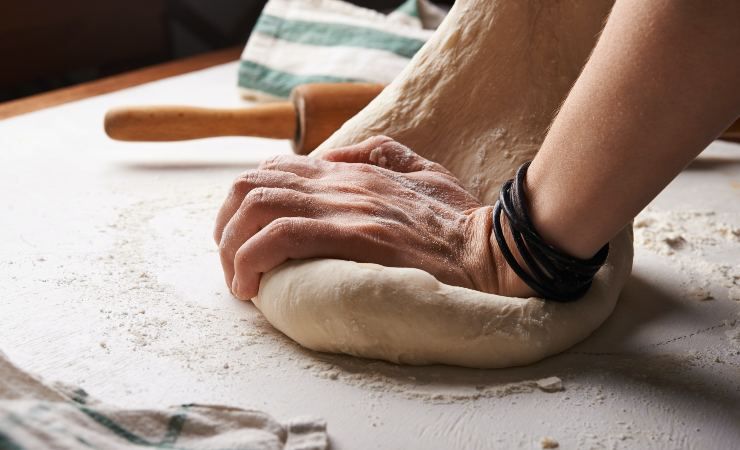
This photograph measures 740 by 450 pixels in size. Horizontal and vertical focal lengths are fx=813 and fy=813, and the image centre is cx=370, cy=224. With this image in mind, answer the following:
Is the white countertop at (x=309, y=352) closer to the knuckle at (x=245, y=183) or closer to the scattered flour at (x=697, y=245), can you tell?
the scattered flour at (x=697, y=245)

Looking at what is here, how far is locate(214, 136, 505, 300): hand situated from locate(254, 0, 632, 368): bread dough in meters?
Result: 0.03

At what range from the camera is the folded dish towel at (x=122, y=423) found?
683mm

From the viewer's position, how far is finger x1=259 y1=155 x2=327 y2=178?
1087 millimetres

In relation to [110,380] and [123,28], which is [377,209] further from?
[123,28]

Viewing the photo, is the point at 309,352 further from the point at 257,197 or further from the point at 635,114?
the point at 635,114

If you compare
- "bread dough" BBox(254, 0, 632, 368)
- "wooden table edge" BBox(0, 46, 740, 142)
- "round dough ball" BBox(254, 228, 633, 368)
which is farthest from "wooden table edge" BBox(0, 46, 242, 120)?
"round dough ball" BBox(254, 228, 633, 368)

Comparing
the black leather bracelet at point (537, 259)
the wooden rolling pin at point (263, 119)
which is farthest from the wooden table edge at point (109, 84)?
the black leather bracelet at point (537, 259)

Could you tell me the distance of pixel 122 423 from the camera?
73 cm

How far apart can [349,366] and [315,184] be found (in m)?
0.25

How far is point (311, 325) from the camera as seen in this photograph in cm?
Result: 92

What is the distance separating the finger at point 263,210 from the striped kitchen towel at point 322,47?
3.31 ft

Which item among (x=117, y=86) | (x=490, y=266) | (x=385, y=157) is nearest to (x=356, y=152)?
(x=385, y=157)

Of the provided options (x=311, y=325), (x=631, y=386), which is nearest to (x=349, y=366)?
(x=311, y=325)

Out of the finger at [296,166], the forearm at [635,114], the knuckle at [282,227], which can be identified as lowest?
the finger at [296,166]
